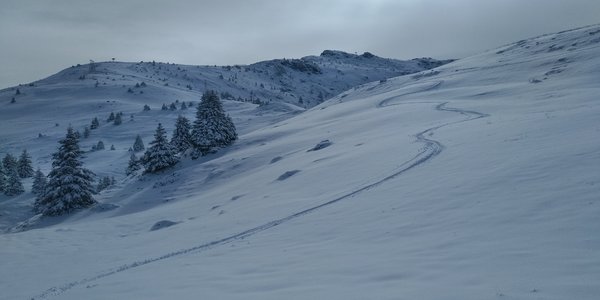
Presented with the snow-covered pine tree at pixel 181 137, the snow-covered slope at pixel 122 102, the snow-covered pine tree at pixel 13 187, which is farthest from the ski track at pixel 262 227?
the snow-covered pine tree at pixel 13 187

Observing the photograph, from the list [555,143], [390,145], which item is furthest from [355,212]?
[390,145]

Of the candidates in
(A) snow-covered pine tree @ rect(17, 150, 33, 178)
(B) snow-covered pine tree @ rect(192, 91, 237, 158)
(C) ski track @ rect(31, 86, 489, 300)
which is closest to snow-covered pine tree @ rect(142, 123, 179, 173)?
(B) snow-covered pine tree @ rect(192, 91, 237, 158)

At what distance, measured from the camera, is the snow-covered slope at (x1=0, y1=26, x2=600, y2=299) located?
8531 mm

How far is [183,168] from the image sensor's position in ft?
146

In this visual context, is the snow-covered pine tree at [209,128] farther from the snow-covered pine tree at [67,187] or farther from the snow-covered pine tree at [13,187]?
the snow-covered pine tree at [13,187]

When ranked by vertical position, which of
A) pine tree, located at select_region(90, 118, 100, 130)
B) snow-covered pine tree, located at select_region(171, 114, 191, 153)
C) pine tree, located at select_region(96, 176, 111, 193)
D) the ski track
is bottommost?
pine tree, located at select_region(96, 176, 111, 193)

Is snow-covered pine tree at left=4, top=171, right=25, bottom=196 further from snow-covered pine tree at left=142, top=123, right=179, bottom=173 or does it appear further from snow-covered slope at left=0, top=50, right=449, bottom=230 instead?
snow-covered pine tree at left=142, top=123, right=179, bottom=173

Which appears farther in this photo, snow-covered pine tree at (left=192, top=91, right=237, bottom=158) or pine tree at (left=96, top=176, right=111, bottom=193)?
snow-covered pine tree at (left=192, top=91, right=237, bottom=158)

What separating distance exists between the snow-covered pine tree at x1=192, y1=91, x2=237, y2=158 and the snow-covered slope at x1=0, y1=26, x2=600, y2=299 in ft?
36.7

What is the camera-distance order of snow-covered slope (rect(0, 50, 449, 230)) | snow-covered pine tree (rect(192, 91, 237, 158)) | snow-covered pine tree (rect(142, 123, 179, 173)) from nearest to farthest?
snow-covered pine tree (rect(142, 123, 179, 173)) → snow-covered pine tree (rect(192, 91, 237, 158)) → snow-covered slope (rect(0, 50, 449, 230))

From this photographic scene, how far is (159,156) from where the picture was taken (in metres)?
43.4

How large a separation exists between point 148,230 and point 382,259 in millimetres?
18469

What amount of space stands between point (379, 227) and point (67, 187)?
3106 cm

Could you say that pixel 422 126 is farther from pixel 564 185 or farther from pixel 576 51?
pixel 576 51
